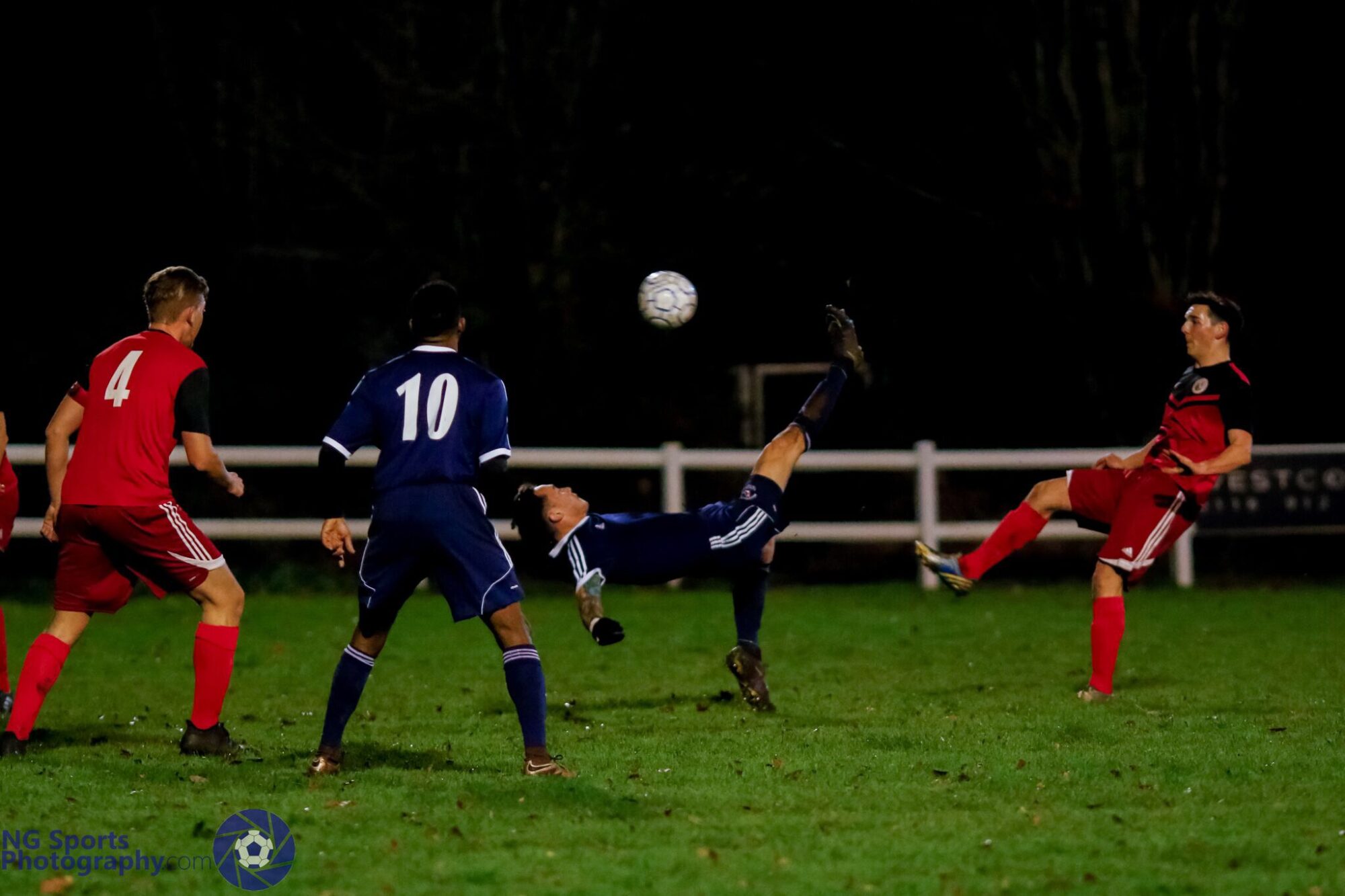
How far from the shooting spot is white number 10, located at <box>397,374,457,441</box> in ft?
23.2

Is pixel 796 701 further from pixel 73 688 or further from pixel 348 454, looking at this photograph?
pixel 73 688

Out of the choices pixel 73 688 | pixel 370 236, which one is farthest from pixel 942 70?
pixel 73 688

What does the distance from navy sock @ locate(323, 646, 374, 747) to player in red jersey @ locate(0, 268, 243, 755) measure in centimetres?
78

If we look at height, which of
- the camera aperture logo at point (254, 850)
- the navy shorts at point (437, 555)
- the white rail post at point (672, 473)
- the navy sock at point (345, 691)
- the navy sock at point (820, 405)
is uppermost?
the white rail post at point (672, 473)

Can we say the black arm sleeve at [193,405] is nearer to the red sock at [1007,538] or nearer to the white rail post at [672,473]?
the red sock at [1007,538]

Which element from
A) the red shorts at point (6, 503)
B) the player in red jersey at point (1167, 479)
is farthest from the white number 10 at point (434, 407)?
the player in red jersey at point (1167, 479)

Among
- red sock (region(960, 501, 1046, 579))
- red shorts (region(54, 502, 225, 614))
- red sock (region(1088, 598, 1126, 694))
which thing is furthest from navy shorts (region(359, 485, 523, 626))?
red sock (region(1088, 598, 1126, 694))

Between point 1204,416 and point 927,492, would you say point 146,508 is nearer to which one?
point 1204,416

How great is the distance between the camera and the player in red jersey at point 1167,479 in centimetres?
921

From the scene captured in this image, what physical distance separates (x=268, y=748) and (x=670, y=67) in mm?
14329

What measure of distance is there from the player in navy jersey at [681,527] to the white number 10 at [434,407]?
0.96 meters

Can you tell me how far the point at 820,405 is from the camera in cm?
851

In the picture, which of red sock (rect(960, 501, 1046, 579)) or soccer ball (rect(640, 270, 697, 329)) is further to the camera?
soccer ball (rect(640, 270, 697, 329))

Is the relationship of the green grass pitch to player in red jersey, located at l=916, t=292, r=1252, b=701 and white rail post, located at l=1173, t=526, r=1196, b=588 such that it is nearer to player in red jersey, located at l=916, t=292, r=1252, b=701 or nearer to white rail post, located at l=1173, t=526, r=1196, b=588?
player in red jersey, located at l=916, t=292, r=1252, b=701
